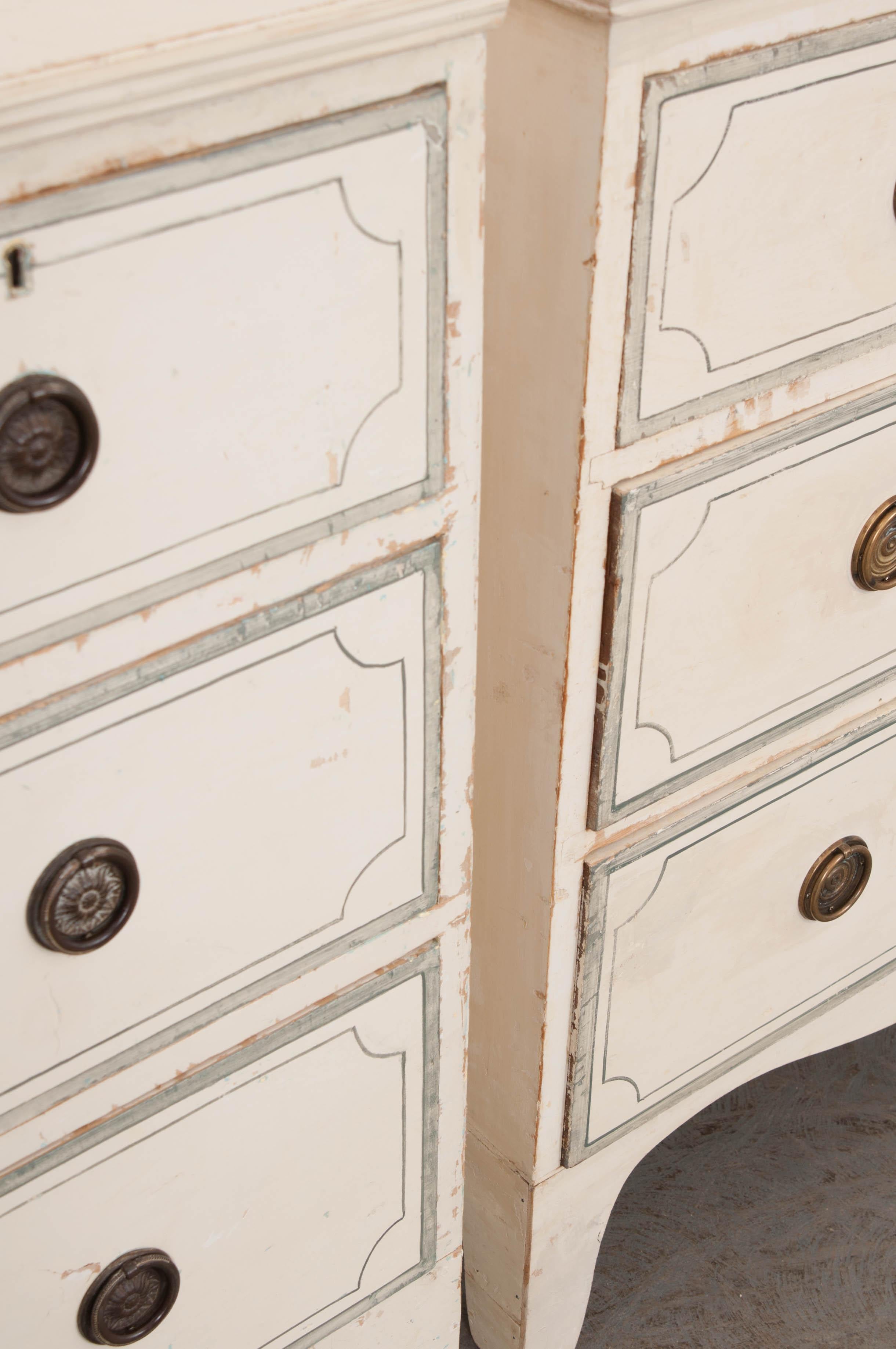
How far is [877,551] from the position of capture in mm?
745

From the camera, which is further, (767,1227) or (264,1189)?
(767,1227)

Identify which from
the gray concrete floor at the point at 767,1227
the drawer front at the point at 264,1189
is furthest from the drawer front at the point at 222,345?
the gray concrete floor at the point at 767,1227

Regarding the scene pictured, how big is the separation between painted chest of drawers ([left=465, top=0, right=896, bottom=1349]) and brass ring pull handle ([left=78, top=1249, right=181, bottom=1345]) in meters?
0.22

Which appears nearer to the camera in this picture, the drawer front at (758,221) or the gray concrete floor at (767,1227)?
the drawer front at (758,221)

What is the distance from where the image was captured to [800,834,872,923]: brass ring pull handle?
2.80 feet

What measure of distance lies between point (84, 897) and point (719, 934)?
1.34 feet

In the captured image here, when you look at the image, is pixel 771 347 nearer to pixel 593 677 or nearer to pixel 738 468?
pixel 738 468

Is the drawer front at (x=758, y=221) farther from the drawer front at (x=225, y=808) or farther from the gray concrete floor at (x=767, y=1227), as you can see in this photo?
the gray concrete floor at (x=767, y=1227)

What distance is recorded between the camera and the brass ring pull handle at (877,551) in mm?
736

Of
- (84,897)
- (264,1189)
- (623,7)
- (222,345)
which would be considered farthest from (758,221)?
(264,1189)

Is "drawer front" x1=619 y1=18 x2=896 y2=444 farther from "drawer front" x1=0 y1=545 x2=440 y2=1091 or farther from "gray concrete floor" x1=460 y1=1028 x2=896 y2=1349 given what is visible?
"gray concrete floor" x1=460 y1=1028 x2=896 y2=1349

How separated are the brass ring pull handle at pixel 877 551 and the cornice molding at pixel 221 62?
0.35 m

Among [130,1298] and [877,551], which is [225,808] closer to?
[130,1298]

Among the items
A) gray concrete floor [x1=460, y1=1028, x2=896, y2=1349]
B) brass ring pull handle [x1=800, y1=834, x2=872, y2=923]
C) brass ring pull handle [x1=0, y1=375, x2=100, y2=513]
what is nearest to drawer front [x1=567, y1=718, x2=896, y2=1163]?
brass ring pull handle [x1=800, y1=834, x2=872, y2=923]
